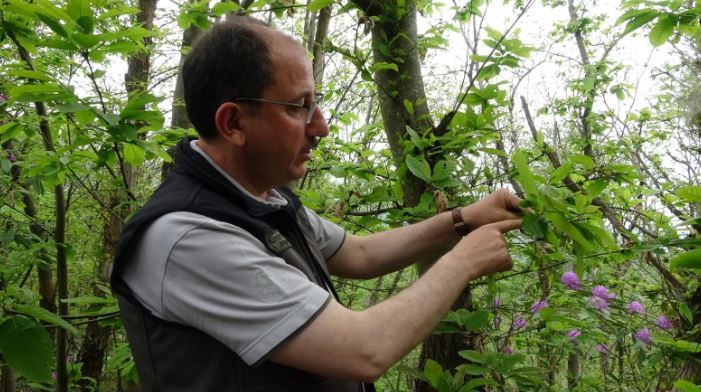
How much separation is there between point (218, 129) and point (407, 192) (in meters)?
0.97

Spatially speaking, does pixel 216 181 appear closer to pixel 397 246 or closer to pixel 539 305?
pixel 397 246

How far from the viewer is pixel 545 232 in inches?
51.1

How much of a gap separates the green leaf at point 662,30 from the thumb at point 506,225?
0.66 m

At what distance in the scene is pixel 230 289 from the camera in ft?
3.49

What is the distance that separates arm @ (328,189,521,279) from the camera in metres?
1.74

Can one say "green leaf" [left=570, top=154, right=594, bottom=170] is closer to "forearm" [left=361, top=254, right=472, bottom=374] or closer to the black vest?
"forearm" [left=361, top=254, right=472, bottom=374]

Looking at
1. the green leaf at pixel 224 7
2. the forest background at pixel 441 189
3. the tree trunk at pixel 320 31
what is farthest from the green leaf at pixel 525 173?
the tree trunk at pixel 320 31

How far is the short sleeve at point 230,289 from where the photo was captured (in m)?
1.04

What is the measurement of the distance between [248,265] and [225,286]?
6cm

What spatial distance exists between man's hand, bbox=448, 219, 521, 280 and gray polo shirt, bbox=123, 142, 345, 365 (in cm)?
38

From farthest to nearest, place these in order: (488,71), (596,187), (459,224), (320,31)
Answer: (320,31), (488,71), (459,224), (596,187)

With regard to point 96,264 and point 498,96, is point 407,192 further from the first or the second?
point 96,264

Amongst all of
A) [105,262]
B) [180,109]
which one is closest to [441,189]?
[180,109]

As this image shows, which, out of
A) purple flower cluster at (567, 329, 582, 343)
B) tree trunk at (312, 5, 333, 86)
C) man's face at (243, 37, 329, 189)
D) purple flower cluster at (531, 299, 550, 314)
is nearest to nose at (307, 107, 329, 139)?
man's face at (243, 37, 329, 189)
